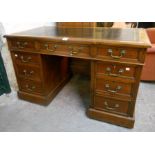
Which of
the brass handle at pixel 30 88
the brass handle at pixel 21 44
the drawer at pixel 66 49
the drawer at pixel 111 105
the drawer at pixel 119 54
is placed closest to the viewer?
the drawer at pixel 119 54

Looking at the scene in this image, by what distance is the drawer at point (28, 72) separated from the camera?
5.96 feet

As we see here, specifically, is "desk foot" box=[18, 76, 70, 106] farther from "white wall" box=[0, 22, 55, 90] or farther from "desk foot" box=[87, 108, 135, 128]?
"desk foot" box=[87, 108, 135, 128]

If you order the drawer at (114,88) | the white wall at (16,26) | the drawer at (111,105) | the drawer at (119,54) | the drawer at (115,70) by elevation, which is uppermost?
the white wall at (16,26)

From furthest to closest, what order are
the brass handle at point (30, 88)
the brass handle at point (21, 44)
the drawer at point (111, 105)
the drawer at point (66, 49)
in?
the brass handle at point (30, 88) < the brass handle at point (21, 44) < the drawer at point (111, 105) < the drawer at point (66, 49)

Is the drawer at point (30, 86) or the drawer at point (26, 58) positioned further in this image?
the drawer at point (30, 86)

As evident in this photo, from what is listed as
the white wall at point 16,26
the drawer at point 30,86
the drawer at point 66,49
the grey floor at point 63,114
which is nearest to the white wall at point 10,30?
the white wall at point 16,26

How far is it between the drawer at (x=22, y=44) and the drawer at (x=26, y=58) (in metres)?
0.08

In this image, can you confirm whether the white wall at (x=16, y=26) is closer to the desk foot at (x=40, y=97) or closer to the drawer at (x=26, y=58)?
the drawer at (x=26, y=58)

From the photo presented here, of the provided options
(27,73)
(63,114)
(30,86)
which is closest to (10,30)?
(27,73)

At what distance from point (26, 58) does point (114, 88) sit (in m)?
1.03

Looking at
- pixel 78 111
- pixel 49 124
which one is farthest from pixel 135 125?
pixel 49 124

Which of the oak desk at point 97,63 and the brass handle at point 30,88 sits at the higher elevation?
the oak desk at point 97,63
